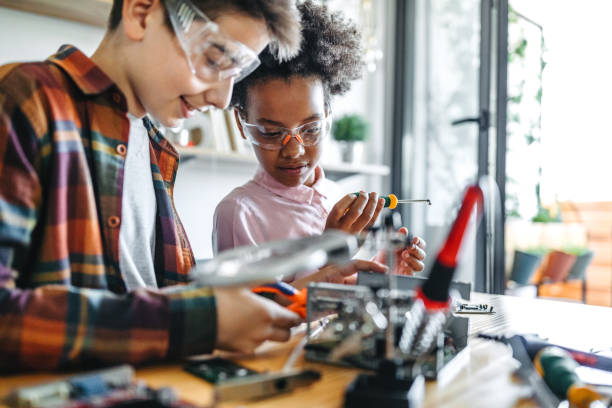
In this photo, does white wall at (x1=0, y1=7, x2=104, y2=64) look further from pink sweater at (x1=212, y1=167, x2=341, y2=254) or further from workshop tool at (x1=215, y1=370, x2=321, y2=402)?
workshop tool at (x1=215, y1=370, x2=321, y2=402)

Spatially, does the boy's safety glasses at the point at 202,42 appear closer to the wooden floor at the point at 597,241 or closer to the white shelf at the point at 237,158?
the white shelf at the point at 237,158

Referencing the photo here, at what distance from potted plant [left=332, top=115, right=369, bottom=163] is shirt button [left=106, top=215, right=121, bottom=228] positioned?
6.93 ft

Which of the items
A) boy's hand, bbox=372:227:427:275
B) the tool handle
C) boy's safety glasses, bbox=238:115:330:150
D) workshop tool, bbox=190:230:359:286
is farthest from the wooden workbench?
boy's safety glasses, bbox=238:115:330:150

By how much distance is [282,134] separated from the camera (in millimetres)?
1342

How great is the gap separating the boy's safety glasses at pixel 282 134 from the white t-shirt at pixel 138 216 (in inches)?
14.4

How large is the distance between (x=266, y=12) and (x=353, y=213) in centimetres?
48

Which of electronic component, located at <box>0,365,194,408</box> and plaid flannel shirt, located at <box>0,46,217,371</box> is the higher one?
plaid flannel shirt, located at <box>0,46,217,371</box>

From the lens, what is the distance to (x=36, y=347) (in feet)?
1.82

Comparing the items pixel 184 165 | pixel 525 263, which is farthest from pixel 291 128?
pixel 525 263

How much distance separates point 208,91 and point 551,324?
0.83 m

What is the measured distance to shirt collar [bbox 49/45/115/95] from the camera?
84cm

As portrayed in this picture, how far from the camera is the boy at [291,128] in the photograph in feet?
4.42

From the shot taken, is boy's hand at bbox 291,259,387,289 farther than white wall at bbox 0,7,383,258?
No

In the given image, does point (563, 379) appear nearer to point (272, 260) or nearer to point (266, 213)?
point (272, 260)
